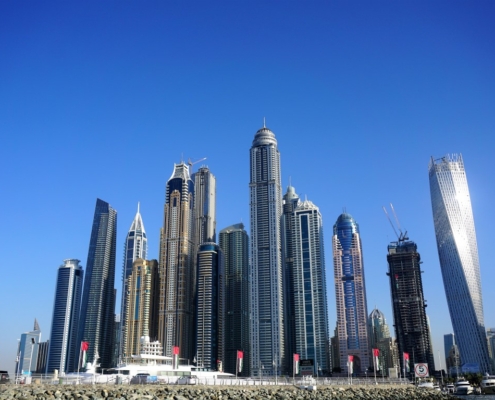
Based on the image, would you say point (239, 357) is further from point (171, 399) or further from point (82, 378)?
point (171, 399)

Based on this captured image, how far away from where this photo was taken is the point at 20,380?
Result: 265 ft

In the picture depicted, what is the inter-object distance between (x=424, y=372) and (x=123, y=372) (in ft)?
214

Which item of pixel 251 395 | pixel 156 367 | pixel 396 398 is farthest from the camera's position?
pixel 156 367

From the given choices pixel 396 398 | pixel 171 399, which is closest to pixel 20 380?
pixel 171 399

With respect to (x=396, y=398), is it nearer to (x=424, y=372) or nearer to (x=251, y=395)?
(x=424, y=372)

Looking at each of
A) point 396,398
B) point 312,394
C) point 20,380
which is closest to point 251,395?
point 312,394

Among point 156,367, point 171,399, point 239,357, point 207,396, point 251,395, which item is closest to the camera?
point 171,399

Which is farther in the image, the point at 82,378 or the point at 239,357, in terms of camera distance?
the point at 239,357

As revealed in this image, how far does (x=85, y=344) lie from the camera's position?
303 ft

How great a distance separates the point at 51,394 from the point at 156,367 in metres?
80.5

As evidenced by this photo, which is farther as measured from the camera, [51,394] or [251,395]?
[251,395]

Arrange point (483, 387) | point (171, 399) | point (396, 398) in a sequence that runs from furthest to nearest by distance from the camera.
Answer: point (483, 387) → point (396, 398) → point (171, 399)

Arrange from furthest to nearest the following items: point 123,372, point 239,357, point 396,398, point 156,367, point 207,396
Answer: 1. point 156,367
2. point 123,372
3. point 239,357
4. point 396,398
5. point 207,396

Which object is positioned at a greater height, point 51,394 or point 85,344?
point 85,344
